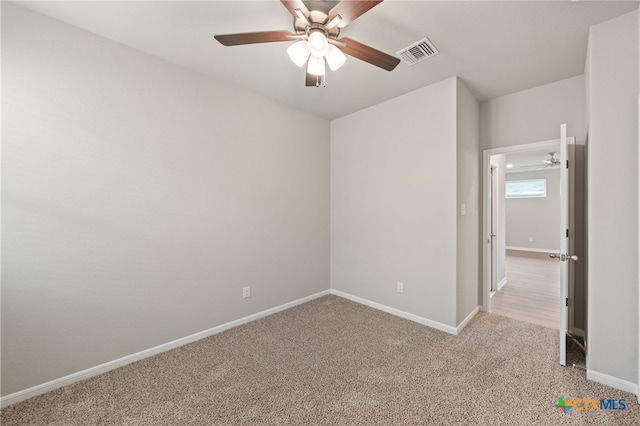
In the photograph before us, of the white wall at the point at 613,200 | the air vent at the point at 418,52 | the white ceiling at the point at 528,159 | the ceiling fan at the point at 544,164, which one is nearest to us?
the white wall at the point at 613,200

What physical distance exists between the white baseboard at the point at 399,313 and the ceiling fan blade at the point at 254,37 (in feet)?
9.71

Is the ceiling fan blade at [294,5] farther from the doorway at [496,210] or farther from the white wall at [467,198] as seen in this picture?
the doorway at [496,210]

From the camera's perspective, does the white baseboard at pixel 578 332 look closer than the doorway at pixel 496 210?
Yes

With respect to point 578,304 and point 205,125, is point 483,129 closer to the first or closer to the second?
point 578,304

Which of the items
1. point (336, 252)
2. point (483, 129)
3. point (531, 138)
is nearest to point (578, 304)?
point (531, 138)

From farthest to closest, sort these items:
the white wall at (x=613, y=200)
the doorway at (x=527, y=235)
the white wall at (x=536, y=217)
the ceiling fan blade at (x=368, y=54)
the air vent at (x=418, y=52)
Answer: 1. the white wall at (x=536, y=217)
2. the doorway at (x=527, y=235)
3. the air vent at (x=418, y=52)
4. the white wall at (x=613, y=200)
5. the ceiling fan blade at (x=368, y=54)

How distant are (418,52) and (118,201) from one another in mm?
2785

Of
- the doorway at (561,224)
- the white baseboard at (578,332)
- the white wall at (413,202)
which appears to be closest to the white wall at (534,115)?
the doorway at (561,224)

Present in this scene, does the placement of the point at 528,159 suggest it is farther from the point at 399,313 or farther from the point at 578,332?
the point at 399,313

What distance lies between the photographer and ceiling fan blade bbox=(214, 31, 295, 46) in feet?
5.32

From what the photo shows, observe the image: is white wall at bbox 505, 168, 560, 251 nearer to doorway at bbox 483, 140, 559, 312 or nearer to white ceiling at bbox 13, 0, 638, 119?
doorway at bbox 483, 140, 559, 312

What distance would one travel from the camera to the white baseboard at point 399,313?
9.17 feet

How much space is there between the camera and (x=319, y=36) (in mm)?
1641

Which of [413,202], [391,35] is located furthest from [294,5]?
[413,202]
